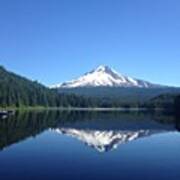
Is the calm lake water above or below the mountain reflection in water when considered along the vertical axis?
below

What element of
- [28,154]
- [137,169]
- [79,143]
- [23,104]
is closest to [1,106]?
[23,104]

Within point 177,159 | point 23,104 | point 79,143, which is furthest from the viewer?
point 23,104

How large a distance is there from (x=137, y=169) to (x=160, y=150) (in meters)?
14.6

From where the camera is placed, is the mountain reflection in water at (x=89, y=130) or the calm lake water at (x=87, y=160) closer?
the calm lake water at (x=87, y=160)

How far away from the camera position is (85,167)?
1369 inches

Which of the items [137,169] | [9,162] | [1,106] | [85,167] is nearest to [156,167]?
[137,169]

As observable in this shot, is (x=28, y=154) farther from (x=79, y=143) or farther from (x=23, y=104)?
(x=23, y=104)

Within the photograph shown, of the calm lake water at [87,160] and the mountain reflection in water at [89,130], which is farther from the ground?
the mountain reflection in water at [89,130]

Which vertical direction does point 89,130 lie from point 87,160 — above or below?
above

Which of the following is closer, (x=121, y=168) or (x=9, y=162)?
(x=121, y=168)

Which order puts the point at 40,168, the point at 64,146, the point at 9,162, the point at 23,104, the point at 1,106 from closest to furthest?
the point at 40,168 < the point at 9,162 < the point at 64,146 < the point at 1,106 < the point at 23,104

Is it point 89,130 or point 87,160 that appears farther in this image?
point 89,130

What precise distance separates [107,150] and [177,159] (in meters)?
9.29

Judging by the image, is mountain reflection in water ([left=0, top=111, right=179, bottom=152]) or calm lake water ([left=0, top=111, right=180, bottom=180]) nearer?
calm lake water ([left=0, top=111, right=180, bottom=180])
